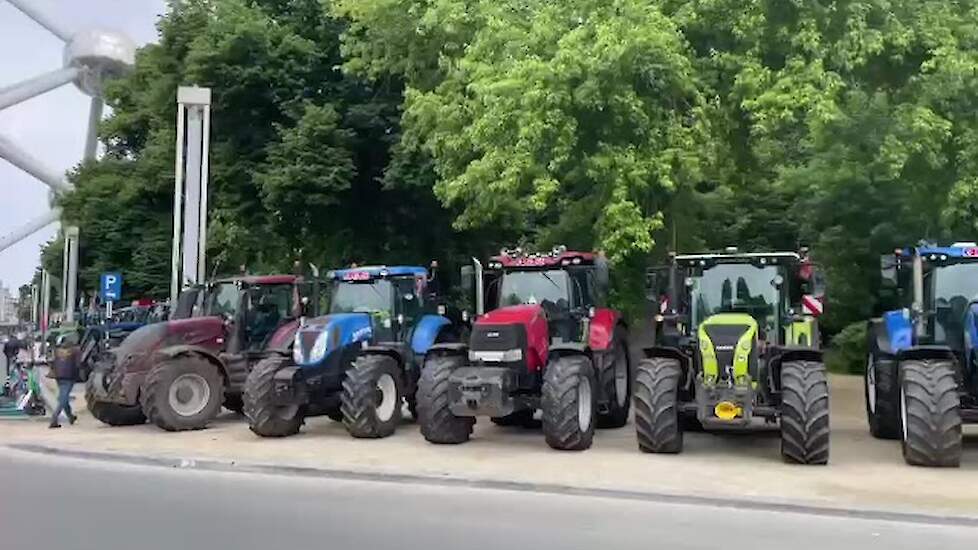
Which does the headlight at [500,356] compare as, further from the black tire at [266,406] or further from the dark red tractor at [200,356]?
the dark red tractor at [200,356]

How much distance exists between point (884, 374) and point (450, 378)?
6092 mm

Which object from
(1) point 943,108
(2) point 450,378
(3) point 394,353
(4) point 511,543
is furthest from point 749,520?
(1) point 943,108

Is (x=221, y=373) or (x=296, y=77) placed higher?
(x=296, y=77)

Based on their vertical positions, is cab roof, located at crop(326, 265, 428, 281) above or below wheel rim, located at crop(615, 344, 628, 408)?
above

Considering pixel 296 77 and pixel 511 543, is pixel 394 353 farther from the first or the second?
pixel 296 77

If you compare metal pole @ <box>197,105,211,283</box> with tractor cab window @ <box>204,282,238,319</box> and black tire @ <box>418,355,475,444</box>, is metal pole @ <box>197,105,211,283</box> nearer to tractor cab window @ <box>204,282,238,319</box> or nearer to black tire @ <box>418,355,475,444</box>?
tractor cab window @ <box>204,282,238,319</box>

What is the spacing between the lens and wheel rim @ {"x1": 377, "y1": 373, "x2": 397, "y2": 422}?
1627cm

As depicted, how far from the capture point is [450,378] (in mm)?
14734

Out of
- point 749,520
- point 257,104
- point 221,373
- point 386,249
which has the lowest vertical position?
point 749,520

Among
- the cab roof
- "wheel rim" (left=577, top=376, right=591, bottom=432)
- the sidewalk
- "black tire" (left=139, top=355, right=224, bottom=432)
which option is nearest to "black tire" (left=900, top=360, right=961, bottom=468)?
the sidewalk

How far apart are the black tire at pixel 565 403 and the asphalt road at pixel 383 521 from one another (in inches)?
99.5

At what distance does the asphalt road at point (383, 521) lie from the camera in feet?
29.7

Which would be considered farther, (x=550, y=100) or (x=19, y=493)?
(x=550, y=100)

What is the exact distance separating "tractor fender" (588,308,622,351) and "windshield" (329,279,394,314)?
337 cm
